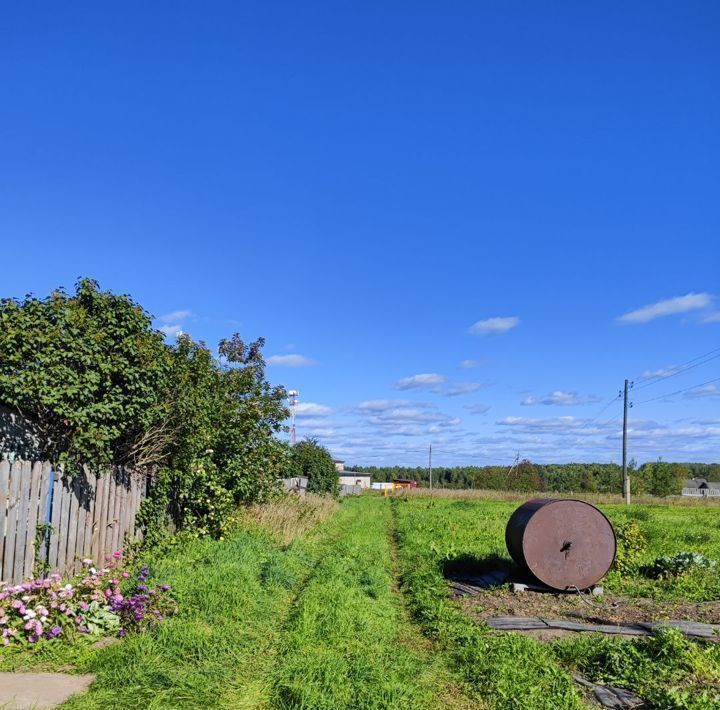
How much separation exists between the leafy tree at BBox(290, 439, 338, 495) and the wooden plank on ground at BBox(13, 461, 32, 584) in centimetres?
2742

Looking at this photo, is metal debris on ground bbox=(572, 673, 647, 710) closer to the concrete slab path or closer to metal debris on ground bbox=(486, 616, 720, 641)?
metal debris on ground bbox=(486, 616, 720, 641)

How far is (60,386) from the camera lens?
8250 mm

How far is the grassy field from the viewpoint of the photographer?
518 cm

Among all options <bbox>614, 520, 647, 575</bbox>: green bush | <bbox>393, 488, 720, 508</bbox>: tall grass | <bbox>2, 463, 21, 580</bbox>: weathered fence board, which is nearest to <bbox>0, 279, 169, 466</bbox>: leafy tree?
<bbox>2, 463, 21, 580</bbox>: weathered fence board

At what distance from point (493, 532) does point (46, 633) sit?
13557 millimetres

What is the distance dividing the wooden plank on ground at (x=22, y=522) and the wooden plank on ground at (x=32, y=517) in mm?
38

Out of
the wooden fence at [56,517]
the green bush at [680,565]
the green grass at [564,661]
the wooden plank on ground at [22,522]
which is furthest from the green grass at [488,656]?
the wooden plank on ground at [22,522]

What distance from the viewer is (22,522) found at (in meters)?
7.16

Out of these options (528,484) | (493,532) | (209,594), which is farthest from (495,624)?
(528,484)

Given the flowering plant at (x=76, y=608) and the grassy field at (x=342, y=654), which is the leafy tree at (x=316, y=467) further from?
the flowering plant at (x=76, y=608)

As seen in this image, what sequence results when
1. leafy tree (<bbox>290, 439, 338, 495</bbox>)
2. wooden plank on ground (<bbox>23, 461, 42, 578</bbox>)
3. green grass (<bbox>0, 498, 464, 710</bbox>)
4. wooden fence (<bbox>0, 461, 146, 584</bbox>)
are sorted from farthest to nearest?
1. leafy tree (<bbox>290, 439, 338, 495</bbox>)
2. wooden plank on ground (<bbox>23, 461, 42, 578</bbox>)
3. wooden fence (<bbox>0, 461, 146, 584</bbox>)
4. green grass (<bbox>0, 498, 464, 710</bbox>)

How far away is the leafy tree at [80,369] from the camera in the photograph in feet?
26.7

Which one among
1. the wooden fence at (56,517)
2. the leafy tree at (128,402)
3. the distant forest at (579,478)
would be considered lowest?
the distant forest at (579,478)

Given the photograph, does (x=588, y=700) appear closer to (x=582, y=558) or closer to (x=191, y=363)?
(x=582, y=558)
